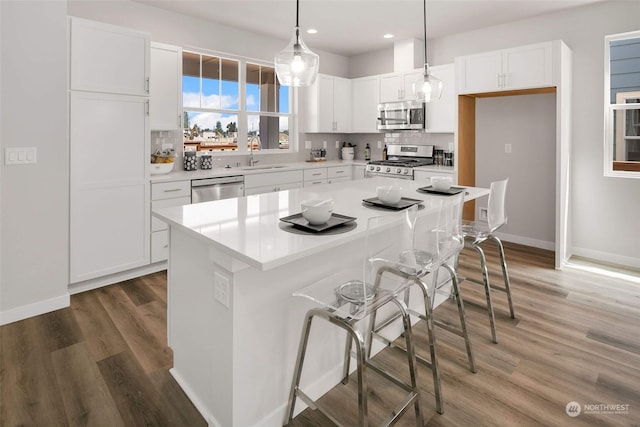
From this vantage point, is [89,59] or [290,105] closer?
[89,59]

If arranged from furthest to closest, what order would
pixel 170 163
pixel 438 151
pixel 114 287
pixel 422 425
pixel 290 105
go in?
pixel 290 105 → pixel 438 151 → pixel 170 163 → pixel 114 287 → pixel 422 425

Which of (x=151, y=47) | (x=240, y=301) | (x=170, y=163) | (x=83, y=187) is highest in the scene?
(x=151, y=47)

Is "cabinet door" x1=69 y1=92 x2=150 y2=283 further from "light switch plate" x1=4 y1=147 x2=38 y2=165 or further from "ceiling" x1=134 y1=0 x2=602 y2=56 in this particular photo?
"ceiling" x1=134 y1=0 x2=602 y2=56

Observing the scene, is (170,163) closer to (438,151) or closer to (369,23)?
(369,23)

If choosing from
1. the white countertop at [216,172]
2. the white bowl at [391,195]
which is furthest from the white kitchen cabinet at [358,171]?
the white bowl at [391,195]

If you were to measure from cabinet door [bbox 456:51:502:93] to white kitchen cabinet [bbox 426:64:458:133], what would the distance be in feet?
0.90

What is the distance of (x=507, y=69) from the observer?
166 inches

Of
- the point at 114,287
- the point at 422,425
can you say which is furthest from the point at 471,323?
the point at 114,287

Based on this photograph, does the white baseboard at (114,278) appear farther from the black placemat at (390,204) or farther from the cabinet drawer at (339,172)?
the cabinet drawer at (339,172)

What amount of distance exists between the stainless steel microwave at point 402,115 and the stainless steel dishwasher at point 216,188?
241 cm

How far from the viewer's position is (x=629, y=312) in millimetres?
2992

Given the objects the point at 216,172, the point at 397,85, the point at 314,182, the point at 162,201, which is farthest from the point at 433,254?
the point at 397,85

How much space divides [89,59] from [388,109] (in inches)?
149

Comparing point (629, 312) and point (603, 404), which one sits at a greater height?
point (629, 312)
